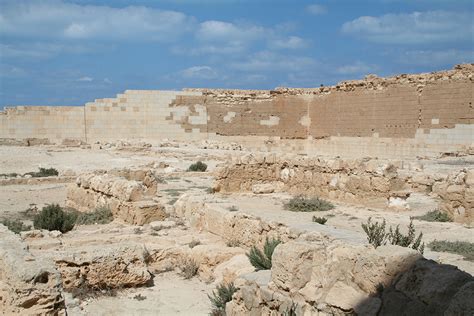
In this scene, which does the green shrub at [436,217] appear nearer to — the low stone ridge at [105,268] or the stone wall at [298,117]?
the low stone ridge at [105,268]

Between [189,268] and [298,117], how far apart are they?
22.9m

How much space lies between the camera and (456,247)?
6422 millimetres

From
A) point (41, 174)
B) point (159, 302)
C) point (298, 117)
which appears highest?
point (298, 117)

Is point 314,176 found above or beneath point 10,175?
above

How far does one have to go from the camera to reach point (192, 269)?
682cm

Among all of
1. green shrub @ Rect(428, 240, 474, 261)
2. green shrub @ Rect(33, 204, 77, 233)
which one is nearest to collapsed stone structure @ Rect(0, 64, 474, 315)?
green shrub @ Rect(33, 204, 77, 233)

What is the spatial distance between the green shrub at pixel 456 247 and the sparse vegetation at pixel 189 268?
317 centimetres

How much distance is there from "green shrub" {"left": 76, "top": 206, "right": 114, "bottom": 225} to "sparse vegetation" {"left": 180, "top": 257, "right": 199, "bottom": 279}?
328cm

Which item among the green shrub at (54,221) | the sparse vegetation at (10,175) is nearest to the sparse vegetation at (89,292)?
the green shrub at (54,221)

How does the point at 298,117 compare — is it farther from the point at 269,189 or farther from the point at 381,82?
the point at 269,189

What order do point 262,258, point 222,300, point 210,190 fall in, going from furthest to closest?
point 210,190 → point 262,258 → point 222,300

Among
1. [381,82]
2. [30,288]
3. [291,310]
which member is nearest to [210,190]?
[30,288]

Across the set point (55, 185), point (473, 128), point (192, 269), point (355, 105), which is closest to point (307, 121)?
point (355, 105)

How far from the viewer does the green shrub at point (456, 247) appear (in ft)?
20.0
